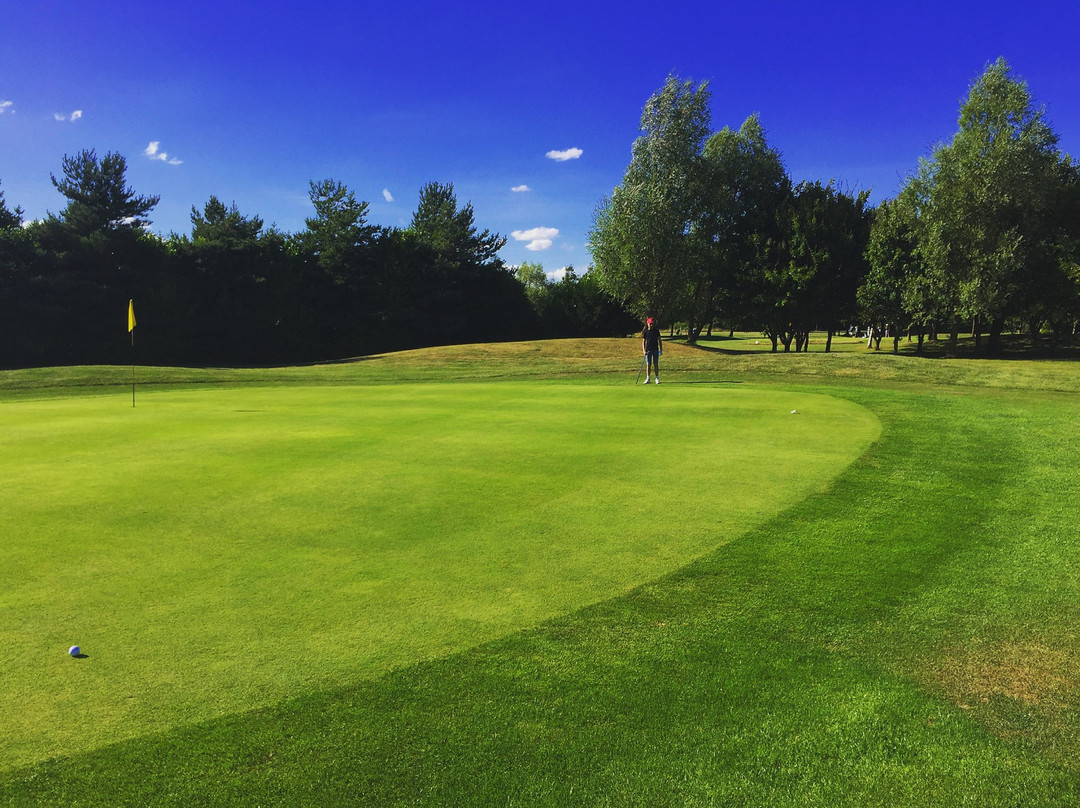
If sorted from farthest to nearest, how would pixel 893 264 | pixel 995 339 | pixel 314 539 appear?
pixel 995 339, pixel 893 264, pixel 314 539

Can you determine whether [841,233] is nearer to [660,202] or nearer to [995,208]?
[995,208]

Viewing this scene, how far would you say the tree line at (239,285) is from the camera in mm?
38219

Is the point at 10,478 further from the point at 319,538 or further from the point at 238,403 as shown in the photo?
the point at 238,403

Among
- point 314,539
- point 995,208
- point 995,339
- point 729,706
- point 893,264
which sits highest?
point 995,208

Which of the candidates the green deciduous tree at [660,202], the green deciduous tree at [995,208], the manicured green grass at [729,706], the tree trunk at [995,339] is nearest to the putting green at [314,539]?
the manicured green grass at [729,706]

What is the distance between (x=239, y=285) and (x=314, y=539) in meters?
45.1

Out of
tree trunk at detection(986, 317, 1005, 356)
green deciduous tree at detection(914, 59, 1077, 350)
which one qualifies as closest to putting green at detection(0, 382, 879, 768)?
green deciduous tree at detection(914, 59, 1077, 350)

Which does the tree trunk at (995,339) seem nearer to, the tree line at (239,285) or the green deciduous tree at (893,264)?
the green deciduous tree at (893,264)

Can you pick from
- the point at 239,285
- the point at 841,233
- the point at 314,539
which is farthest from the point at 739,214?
the point at 314,539

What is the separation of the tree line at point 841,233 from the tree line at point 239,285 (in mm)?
17925

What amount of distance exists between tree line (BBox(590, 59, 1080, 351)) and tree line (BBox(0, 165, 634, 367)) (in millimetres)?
17925

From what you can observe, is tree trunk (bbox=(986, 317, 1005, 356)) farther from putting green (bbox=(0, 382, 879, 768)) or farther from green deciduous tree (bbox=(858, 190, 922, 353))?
putting green (bbox=(0, 382, 879, 768))

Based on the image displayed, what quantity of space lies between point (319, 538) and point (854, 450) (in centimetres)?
745

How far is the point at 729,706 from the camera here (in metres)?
3.19
